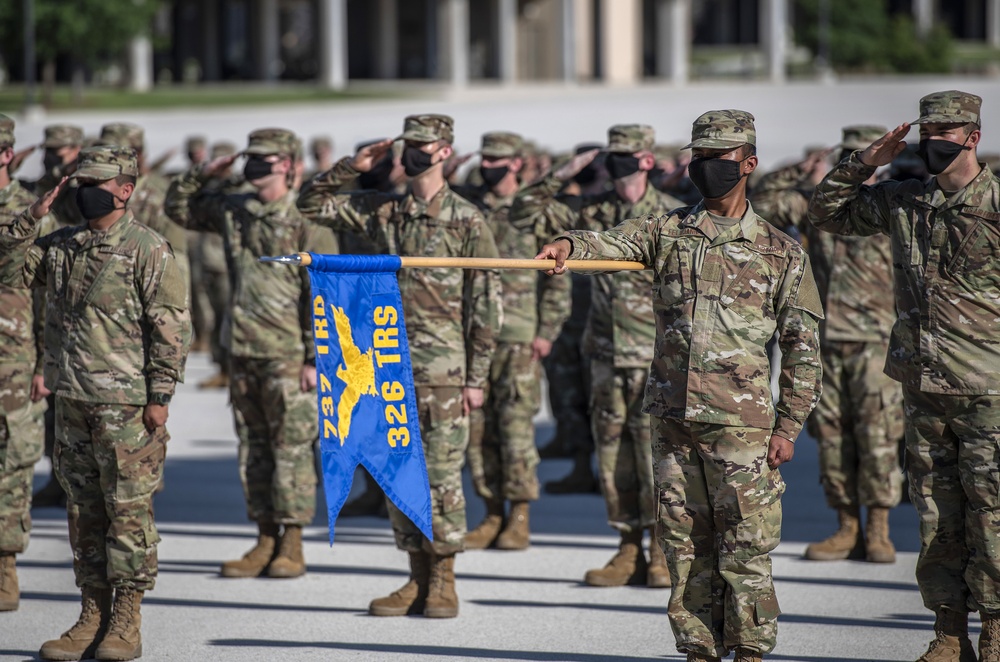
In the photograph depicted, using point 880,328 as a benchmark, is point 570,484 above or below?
below

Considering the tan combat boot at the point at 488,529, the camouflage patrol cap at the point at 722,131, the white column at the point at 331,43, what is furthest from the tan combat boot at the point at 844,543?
the white column at the point at 331,43

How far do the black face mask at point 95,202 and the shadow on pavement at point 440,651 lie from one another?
211cm

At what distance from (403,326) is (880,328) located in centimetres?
327

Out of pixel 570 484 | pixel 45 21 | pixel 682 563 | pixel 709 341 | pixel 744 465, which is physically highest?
pixel 45 21

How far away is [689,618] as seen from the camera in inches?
226

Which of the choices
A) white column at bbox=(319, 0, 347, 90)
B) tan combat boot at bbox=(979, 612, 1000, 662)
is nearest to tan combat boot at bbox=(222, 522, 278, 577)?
tan combat boot at bbox=(979, 612, 1000, 662)

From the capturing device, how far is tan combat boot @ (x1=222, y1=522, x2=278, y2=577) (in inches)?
320

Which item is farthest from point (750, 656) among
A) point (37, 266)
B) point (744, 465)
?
point (37, 266)

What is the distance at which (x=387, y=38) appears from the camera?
184ft

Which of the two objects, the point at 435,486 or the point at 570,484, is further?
the point at 570,484

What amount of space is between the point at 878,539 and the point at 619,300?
2113mm

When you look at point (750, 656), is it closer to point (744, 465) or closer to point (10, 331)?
point (744, 465)

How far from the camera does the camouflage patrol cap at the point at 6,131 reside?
25.4 ft

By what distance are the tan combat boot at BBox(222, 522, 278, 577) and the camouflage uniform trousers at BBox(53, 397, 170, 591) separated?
1517mm
